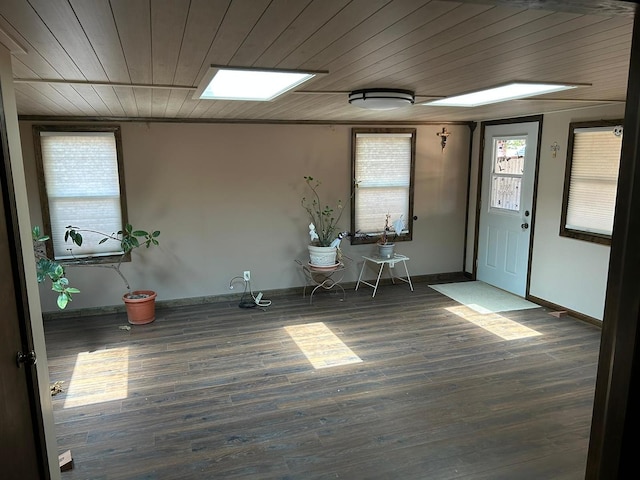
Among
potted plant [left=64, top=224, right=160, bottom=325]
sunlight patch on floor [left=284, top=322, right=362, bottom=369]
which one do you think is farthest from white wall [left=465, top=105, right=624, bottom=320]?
potted plant [left=64, top=224, right=160, bottom=325]

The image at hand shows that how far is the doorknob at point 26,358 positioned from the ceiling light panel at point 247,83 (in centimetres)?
150

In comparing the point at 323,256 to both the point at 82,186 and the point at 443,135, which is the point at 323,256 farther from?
the point at 82,186

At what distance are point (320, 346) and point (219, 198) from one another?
220cm

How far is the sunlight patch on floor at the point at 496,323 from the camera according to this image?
432cm

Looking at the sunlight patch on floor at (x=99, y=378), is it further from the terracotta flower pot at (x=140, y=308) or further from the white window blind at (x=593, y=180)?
the white window blind at (x=593, y=180)

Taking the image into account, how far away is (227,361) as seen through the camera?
3.80 m

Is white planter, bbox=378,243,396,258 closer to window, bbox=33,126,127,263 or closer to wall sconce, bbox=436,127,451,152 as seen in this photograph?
wall sconce, bbox=436,127,451,152

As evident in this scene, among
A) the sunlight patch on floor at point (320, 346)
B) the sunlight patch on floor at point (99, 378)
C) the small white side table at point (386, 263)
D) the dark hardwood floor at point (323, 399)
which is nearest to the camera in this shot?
the dark hardwood floor at point (323, 399)

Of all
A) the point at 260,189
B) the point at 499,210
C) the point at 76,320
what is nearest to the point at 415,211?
the point at 499,210

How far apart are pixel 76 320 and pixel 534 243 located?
525 cm

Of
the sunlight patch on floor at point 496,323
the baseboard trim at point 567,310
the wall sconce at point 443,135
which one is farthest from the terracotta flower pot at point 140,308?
the baseboard trim at point 567,310

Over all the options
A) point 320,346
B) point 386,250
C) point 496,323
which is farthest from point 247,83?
point 496,323

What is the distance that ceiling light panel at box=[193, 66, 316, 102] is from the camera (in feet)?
7.74

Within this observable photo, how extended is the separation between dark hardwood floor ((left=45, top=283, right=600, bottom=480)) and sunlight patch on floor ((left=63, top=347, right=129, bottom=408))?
14 millimetres
